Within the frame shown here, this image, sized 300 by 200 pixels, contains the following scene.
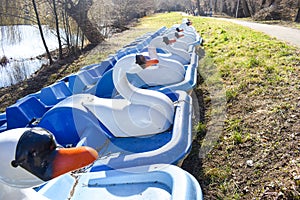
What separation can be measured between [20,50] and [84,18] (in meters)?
3.32

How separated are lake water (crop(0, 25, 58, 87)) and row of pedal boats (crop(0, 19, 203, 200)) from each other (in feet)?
19.7

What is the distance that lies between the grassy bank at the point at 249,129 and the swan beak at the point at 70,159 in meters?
1.58

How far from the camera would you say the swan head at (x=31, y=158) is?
1.19 m

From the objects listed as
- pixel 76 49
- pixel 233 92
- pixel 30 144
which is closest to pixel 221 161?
pixel 233 92

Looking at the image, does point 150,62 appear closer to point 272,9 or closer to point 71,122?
point 71,122

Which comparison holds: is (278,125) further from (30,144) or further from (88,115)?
(30,144)

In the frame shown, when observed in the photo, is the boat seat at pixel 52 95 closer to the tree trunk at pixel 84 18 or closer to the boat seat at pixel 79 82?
the boat seat at pixel 79 82

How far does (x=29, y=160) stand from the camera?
1.22 metres

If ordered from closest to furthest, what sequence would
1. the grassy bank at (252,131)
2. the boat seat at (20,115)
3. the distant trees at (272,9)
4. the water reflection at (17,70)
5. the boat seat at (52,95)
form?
the grassy bank at (252,131) < the boat seat at (20,115) < the boat seat at (52,95) < the water reflection at (17,70) < the distant trees at (272,9)

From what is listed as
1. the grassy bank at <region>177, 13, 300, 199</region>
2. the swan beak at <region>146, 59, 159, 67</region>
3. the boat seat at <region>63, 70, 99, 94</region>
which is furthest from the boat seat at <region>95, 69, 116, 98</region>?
the grassy bank at <region>177, 13, 300, 199</region>

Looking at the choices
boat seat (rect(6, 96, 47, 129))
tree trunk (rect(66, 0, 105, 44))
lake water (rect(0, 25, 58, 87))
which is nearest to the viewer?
boat seat (rect(6, 96, 47, 129))

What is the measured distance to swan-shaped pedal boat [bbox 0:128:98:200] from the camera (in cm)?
120

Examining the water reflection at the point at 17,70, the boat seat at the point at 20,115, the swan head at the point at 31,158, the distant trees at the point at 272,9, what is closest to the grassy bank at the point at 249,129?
the swan head at the point at 31,158

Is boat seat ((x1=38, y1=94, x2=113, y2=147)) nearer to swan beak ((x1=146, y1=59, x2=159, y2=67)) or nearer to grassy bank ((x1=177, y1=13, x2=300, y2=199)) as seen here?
swan beak ((x1=146, y1=59, x2=159, y2=67))
